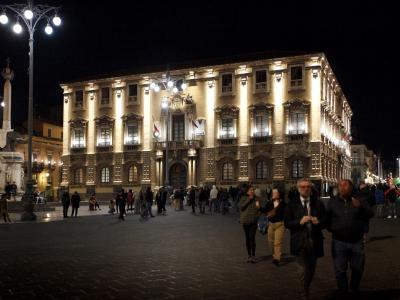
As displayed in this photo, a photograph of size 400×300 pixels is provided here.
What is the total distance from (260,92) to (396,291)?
42.5 m

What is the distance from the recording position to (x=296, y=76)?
1875 inches

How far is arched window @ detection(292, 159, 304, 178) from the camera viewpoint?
155ft

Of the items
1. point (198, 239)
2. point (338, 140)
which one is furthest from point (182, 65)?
point (198, 239)

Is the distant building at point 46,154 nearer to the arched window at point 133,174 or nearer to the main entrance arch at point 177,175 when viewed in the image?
the arched window at point 133,174

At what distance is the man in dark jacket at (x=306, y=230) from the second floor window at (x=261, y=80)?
43.1 m

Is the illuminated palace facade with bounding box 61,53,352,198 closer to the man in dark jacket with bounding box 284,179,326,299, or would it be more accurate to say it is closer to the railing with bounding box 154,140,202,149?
the railing with bounding box 154,140,202,149

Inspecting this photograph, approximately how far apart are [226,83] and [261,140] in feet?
21.8

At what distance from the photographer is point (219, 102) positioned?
167 ft

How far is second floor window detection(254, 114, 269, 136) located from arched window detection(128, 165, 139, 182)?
13.5 metres

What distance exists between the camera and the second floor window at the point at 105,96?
56219mm

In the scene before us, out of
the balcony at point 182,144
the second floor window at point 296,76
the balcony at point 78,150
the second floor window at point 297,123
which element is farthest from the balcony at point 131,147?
the second floor window at point 296,76


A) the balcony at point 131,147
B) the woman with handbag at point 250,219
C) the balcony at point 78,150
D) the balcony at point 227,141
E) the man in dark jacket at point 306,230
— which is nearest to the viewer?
the man in dark jacket at point 306,230

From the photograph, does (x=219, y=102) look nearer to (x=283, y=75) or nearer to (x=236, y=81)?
(x=236, y=81)

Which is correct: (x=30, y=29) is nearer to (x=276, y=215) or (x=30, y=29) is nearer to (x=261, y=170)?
(x=276, y=215)
